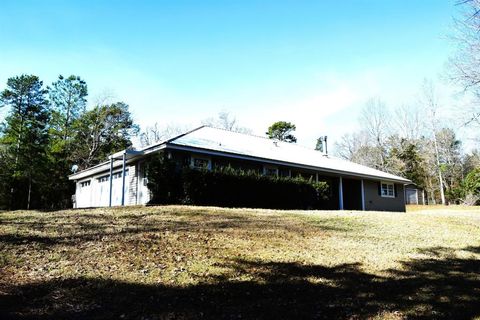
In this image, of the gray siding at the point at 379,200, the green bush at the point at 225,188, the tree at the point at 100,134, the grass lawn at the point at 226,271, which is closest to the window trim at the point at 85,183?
the tree at the point at 100,134

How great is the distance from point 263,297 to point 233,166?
14.0 metres

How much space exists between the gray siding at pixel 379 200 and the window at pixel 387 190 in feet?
0.96

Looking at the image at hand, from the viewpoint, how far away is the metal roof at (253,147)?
18859mm

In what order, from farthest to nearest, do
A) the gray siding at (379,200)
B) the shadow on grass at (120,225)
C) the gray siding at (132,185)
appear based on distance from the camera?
the gray siding at (379,200) → the gray siding at (132,185) → the shadow on grass at (120,225)

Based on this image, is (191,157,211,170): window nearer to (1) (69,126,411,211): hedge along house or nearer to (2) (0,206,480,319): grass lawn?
(1) (69,126,411,211): hedge along house

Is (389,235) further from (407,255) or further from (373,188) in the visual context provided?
(373,188)

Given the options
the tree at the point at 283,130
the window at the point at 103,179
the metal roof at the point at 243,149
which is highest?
the tree at the point at 283,130

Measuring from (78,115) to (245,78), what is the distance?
25.4 meters

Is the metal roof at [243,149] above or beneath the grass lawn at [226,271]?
above

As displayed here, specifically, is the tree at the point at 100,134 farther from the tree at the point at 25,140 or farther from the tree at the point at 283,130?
the tree at the point at 283,130

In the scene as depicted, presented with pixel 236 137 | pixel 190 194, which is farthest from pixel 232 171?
pixel 236 137

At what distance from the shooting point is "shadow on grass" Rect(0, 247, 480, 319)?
4934 mm

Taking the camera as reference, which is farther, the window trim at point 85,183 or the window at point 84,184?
the window at point 84,184

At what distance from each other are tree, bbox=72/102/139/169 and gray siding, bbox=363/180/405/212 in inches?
918
